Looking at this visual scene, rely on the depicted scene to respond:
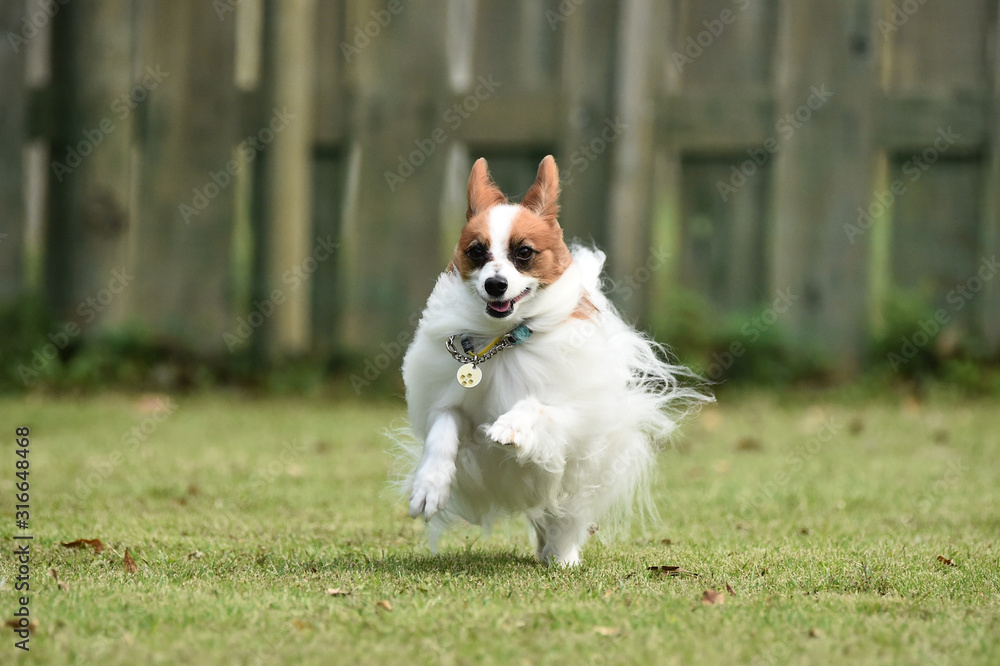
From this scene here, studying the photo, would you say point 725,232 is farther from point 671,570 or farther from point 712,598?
point 712,598

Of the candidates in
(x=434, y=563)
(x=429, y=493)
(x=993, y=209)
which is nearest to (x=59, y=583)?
(x=429, y=493)

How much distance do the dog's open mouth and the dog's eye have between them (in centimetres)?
14

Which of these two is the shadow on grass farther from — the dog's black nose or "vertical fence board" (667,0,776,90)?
"vertical fence board" (667,0,776,90)

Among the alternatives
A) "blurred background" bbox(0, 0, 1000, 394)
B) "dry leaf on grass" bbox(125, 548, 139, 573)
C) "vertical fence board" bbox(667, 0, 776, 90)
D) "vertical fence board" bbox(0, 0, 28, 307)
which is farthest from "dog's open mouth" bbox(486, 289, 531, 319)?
"vertical fence board" bbox(0, 0, 28, 307)

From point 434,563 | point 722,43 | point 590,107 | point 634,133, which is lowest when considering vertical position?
point 434,563

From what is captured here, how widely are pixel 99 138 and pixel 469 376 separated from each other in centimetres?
554

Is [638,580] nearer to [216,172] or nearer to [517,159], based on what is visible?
[517,159]

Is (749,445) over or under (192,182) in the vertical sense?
under

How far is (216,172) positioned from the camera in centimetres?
846

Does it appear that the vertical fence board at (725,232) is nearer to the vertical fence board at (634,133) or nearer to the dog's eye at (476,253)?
the vertical fence board at (634,133)

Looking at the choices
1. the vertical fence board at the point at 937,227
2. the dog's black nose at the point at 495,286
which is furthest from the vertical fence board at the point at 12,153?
the vertical fence board at the point at 937,227

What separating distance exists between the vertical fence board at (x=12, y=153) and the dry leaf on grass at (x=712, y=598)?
21.5ft

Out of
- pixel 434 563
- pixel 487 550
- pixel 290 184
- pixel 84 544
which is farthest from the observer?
pixel 290 184

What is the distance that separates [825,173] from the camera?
26.0 feet
